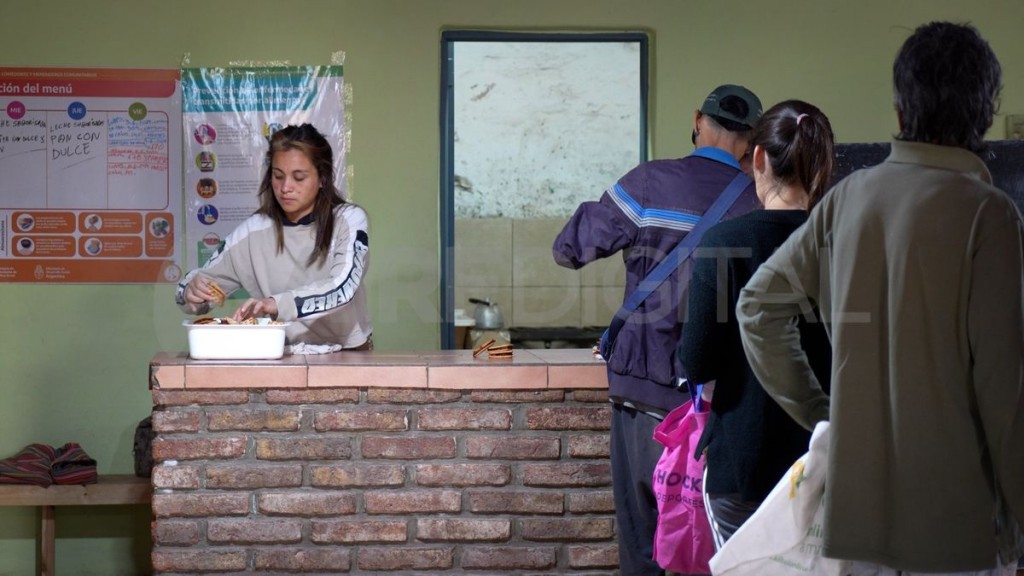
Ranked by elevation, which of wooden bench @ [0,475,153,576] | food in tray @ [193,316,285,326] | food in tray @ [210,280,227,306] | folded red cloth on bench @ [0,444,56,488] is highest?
food in tray @ [210,280,227,306]

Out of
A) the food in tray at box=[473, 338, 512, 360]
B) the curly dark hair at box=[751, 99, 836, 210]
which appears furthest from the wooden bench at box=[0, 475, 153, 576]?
the curly dark hair at box=[751, 99, 836, 210]

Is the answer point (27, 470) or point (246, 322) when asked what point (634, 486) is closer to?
point (246, 322)

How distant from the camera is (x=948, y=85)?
171 centimetres

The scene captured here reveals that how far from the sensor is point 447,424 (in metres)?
3.26

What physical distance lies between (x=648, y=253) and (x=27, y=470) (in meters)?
2.79

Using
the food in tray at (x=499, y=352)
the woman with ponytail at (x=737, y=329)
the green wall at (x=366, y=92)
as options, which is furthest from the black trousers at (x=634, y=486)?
the green wall at (x=366, y=92)

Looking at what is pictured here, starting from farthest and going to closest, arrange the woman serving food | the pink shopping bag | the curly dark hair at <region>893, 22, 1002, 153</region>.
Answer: the woman serving food < the pink shopping bag < the curly dark hair at <region>893, 22, 1002, 153</region>

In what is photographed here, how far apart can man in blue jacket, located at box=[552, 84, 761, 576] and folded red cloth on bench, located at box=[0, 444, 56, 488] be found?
97.8 inches

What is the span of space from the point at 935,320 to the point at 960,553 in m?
0.34

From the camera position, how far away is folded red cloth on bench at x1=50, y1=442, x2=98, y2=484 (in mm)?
4391

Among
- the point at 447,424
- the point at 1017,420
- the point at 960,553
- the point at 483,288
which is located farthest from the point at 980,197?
the point at 483,288

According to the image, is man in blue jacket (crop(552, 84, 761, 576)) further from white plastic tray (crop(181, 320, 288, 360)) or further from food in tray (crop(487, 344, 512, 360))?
white plastic tray (crop(181, 320, 288, 360))

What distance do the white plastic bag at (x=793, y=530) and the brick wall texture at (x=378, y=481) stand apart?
4.75 feet

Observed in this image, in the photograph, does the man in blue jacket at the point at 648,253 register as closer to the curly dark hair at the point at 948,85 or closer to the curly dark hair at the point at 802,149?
the curly dark hair at the point at 802,149
